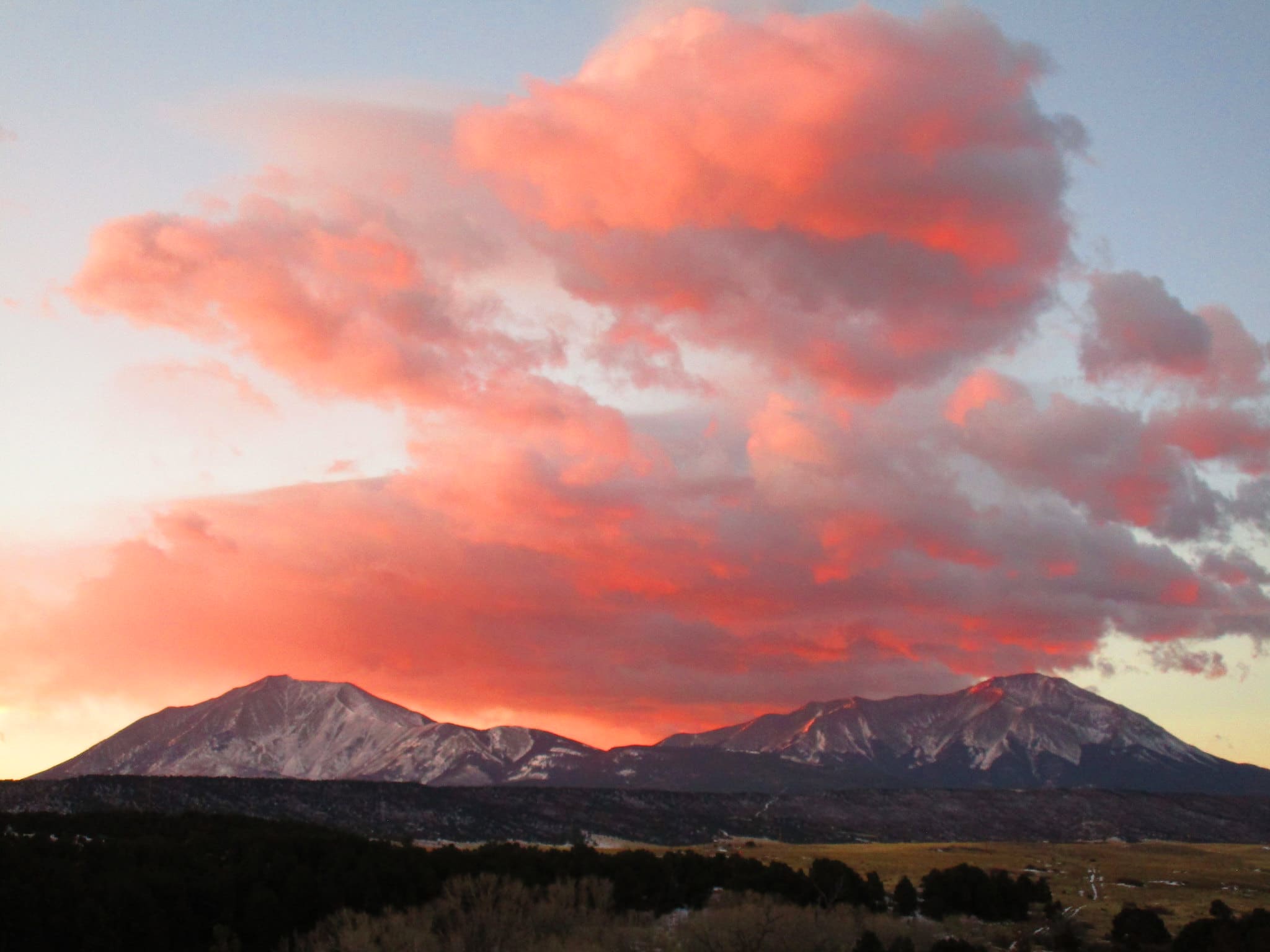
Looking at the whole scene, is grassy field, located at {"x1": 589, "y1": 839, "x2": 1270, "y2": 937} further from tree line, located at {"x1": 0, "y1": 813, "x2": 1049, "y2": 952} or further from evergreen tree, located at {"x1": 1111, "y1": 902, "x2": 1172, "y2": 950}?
tree line, located at {"x1": 0, "y1": 813, "x2": 1049, "y2": 952}

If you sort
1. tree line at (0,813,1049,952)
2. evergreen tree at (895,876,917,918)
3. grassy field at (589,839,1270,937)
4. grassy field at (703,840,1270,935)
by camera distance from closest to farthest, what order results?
tree line at (0,813,1049,952), evergreen tree at (895,876,917,918), grassy field at (589,839,1270,937), grassy field at (703,840,1270,935)

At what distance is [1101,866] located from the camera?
151 m

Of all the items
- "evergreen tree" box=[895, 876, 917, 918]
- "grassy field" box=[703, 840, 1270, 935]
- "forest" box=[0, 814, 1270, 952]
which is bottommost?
"grassy field" box=[703, 840, 1270, 935]

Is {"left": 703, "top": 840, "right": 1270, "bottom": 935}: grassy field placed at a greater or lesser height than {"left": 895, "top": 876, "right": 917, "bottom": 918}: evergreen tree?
lesser

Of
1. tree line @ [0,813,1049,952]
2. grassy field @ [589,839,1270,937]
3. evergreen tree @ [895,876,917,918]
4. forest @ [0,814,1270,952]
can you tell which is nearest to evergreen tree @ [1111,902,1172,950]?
forest @ [0,814,1270,952]

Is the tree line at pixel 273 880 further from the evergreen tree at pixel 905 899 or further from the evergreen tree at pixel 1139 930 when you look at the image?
the evergreen tree at pixel 1139 930

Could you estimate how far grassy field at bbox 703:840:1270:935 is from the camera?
372ft

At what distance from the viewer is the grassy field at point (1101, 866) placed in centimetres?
11338

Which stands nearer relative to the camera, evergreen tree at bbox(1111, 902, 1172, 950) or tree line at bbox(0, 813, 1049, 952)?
tree line at bbox(0, 813, 1049, 952)

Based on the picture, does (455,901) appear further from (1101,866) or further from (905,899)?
(1101,866)

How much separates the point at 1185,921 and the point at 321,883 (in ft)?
236

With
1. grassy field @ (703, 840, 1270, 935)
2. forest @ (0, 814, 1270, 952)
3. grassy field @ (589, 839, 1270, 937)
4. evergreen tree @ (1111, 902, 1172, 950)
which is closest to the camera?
forest @ (0, 814, 1270, 952)

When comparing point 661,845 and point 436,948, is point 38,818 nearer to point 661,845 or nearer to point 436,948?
point 436,948

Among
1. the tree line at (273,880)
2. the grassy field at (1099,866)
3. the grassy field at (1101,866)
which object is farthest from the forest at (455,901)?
the grassy field at (1099,866)
